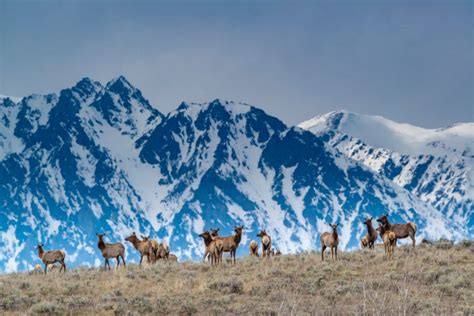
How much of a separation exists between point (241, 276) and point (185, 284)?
7.88ft

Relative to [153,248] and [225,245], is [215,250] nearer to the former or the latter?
[225,245]

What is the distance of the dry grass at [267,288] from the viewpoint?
22672 millimetres

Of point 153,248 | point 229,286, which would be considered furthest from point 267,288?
point 153,248

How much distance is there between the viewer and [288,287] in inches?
1019

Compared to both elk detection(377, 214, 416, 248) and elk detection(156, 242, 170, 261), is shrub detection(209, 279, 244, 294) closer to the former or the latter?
elk detection(377, 214, 416, 248)

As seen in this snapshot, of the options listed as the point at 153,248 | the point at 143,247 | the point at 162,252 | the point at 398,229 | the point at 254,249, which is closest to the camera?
the point at 398,229

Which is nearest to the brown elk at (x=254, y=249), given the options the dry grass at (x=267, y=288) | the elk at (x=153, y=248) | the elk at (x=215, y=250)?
the elk at (x=215, y=250)

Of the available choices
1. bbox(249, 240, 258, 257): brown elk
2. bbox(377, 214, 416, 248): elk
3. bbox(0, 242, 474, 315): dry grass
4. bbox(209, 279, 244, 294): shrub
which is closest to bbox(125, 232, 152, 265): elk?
bbox(0, 242, 474, 315): dry grass

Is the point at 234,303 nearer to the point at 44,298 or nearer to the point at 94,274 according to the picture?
the point at 44,298

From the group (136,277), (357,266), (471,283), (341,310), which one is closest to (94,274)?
(136,277)

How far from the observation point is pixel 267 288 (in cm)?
2573

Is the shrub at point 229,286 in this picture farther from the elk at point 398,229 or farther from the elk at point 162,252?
the elk at point 162,252

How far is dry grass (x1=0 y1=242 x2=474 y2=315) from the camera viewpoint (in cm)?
2267

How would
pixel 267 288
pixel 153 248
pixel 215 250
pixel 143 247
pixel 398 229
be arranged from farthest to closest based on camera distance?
pixel 153 248, pixel 143 247, pixel 398 229, pixel 215 250, pixel 267 288
